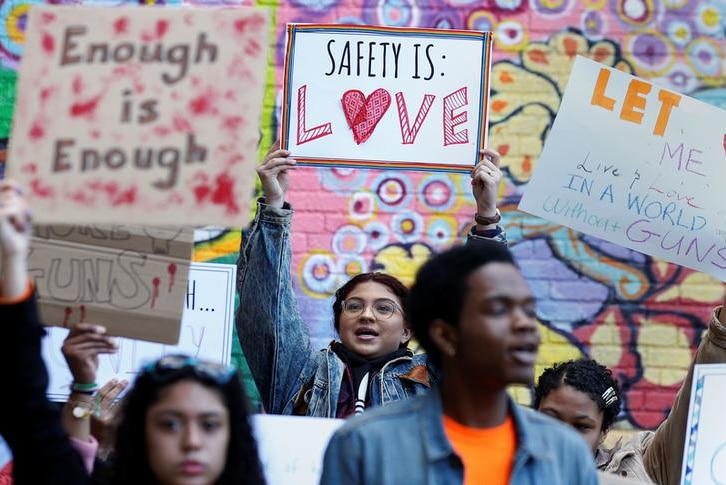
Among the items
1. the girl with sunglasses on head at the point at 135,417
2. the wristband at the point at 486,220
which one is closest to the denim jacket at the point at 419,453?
the girl with sunglasses on head at the point at 135,417

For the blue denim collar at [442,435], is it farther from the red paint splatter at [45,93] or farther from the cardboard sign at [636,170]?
the cardboard sign at [636,170]

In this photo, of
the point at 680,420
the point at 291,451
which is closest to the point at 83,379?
the point at 291,451

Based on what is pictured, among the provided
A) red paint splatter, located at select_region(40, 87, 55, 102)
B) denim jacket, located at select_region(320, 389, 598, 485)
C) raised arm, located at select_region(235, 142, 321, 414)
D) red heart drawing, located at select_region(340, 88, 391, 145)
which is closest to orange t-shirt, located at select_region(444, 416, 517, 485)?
denim jacket, located at select_region(320, 389, 598, 485)

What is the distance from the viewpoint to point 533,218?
15.5 ft

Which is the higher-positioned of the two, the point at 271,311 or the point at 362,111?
the point at 362,111

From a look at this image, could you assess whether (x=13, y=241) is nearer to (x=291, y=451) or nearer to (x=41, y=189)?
(x=41, y=189)

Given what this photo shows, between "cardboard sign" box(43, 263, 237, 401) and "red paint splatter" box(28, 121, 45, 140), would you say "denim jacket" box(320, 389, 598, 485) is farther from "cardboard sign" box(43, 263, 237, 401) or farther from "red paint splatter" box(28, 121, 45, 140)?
"cardboard sign" box(43, 263, 237, 401)

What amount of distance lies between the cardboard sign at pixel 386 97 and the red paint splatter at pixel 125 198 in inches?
→ 44.0

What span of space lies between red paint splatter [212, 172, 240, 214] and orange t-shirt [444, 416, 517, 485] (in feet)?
2.02

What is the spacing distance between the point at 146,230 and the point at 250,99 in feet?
1.74

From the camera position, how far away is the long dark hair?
7.57 ft

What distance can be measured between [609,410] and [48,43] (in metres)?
1.79

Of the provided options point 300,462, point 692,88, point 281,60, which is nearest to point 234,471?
point 300,462

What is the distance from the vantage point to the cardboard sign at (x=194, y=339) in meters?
3.43
